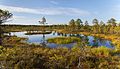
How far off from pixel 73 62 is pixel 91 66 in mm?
2632

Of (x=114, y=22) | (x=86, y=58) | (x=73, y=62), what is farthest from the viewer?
(x=114, y=22)

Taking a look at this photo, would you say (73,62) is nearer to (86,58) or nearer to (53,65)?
(86,58)

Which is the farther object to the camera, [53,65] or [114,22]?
[114,22]

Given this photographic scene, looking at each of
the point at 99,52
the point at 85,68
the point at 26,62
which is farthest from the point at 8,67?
the point at 99,52

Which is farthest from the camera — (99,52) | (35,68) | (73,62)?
(99,52)

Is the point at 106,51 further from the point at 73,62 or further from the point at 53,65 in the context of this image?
the point at 53,65

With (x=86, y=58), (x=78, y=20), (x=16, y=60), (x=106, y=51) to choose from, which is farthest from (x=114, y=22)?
(x=16, y=60)

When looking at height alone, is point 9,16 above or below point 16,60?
above

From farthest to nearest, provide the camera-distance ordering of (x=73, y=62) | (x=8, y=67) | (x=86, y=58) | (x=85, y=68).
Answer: (x=86, y=58) < (x=73, y=62) < (x=85, y=68) < (x=8, y=67)

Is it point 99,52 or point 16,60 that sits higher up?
point 16,60

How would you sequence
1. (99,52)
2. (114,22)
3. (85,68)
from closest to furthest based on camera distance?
(85,68) → (99,52) → (114,22)

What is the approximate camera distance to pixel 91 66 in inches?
1120

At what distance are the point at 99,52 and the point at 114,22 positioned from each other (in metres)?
129

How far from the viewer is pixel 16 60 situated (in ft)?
71.4
